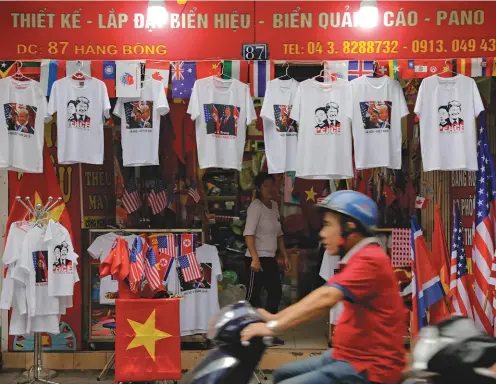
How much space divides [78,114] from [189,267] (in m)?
1.88

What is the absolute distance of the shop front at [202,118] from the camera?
20.5 feet

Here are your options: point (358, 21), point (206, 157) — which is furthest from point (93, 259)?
point (358, 21)

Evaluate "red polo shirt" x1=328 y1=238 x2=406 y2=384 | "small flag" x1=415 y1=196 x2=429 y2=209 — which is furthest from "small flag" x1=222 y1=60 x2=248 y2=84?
"red polo shirt" x1=328 y1=238 x2=406 y2=384

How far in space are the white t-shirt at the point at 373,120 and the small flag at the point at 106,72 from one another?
230 cm

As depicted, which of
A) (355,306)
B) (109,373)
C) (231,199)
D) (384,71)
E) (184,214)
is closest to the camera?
(355,306)

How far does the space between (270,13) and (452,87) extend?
1.94 meters

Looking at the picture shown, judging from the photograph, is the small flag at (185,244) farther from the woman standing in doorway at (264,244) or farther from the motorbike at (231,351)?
the motorbike at (231,351)

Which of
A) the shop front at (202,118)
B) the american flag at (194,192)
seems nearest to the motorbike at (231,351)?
the shop front at (202,118)

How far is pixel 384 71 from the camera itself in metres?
6.25

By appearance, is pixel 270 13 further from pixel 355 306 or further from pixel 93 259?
pixel 355 306

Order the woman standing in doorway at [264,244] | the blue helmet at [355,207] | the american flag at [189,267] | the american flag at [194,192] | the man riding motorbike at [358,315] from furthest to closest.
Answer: the american flag at [194,192], the woman standing in doorway at [264,244], the american flag at [189,267], the blue helmet at [355,207], the man riding motorbike at [358,315]

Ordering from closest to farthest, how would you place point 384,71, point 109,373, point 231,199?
point 384,71
point 109,373
point 231,199

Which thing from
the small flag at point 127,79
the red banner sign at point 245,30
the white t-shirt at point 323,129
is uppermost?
the red banner sign at point 245,30

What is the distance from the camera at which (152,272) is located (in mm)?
6043
